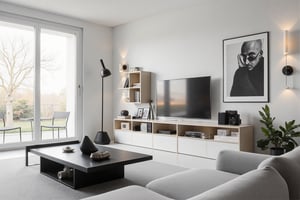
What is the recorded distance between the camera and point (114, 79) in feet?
22.1

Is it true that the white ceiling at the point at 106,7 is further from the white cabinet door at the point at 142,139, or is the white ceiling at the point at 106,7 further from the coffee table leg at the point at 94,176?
the coffee table leg at the point at 94,176

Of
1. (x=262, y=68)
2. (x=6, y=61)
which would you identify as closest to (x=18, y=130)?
(x=6, y=61)

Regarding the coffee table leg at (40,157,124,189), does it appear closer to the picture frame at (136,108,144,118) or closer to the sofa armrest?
the sofa armrest

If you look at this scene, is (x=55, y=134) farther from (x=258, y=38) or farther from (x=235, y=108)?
(x=258, y=38)

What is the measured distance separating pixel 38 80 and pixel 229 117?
3.77 meters

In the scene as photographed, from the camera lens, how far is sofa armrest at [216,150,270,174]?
2174 millimetres

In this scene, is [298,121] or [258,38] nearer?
[298,121]

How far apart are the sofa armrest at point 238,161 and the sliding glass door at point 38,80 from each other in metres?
4.28

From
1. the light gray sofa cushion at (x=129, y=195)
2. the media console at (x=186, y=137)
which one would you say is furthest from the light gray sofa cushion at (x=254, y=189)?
the media console at (x=186, y=137)

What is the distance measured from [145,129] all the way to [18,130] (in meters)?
2.49

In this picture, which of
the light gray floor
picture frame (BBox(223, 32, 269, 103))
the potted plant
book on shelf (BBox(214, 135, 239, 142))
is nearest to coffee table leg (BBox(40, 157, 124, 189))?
the light gray floor

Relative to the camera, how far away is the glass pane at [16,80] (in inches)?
208

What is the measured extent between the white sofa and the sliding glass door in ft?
14.1

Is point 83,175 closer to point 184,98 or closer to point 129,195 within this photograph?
point 129,195
